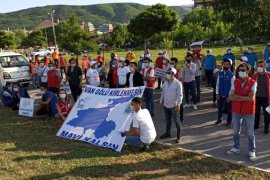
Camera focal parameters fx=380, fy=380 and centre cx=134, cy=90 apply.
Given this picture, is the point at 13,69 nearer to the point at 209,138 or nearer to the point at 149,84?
the point at 149,84

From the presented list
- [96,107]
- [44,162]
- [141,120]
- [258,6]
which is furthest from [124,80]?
[258,6]

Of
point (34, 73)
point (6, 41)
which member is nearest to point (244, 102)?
point (34, 73)

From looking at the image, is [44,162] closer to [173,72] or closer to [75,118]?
[75,118]

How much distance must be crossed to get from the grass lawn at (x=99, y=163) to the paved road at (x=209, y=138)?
16.5 inches

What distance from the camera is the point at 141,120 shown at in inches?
314

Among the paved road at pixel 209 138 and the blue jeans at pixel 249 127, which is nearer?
the blue jeans at pixel 249 127

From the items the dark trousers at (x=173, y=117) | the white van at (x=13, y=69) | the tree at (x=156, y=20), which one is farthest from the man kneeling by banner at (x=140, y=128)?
the tree at (x=156, y=20)

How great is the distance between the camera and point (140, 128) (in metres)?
8.09

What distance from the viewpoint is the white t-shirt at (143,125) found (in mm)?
7984

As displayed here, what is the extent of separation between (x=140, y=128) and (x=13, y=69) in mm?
12129

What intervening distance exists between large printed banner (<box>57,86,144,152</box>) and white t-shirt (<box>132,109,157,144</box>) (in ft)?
1.68

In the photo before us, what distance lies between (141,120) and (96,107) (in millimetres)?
2050

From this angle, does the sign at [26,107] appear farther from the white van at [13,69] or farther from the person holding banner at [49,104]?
the white van at [13,69]

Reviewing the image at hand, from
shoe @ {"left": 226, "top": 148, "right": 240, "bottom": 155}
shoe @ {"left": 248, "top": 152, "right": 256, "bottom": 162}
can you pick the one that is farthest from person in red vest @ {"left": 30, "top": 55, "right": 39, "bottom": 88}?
shoe @ {"left": 248, "top": 152, "right": 256, "bottom": 162}
